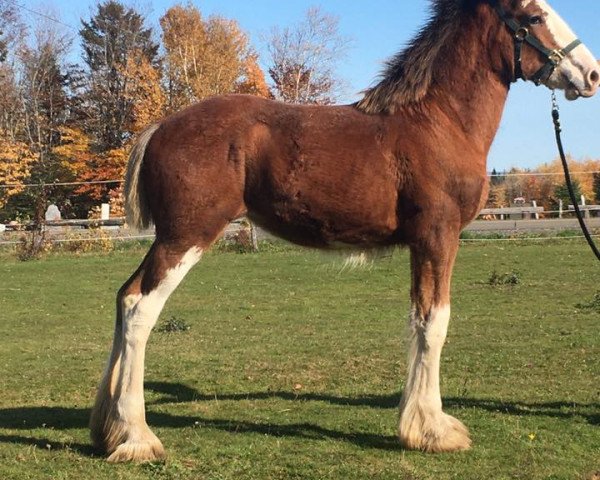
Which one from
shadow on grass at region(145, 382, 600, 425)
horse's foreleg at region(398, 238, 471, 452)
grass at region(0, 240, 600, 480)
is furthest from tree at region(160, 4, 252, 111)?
horse's foreleg at region(398, 238, 471, 452)

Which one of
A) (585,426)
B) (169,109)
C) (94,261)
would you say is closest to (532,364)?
(585,426)

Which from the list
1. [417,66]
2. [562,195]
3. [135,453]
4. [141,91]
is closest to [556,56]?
[417,66]

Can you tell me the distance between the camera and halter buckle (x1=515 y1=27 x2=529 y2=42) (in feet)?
14.9

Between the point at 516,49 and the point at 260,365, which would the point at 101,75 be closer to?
the point at 260,365

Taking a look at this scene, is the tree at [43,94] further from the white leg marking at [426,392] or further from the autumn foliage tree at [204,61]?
the white leg marking at [426,392]

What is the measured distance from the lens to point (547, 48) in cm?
456

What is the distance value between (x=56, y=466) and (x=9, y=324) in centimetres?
760

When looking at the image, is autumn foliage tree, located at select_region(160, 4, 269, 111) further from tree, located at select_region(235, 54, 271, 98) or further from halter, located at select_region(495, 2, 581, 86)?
halter, located at select_region(495, 2, 581, 86)

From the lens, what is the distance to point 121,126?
137 ft

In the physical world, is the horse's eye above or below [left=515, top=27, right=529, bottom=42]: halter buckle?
above

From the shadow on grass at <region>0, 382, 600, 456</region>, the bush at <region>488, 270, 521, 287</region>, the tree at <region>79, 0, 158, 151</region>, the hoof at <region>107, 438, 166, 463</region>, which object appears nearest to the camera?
the hoof at <region>107, 438, 166, 463</region>

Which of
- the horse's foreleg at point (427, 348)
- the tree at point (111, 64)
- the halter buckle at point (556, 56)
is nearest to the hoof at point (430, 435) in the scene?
the horse's foreleg at point (427, 348)

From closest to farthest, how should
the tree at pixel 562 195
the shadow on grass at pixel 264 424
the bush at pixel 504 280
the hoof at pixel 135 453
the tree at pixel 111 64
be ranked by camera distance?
the hoof at pixel 135 453 → the shadow on grass at pixel 264 424 → the bush at pixel 504 280 → the tree at pixel 562 195 → the tree at pixel 111 64

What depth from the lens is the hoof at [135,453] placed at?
4328mm
